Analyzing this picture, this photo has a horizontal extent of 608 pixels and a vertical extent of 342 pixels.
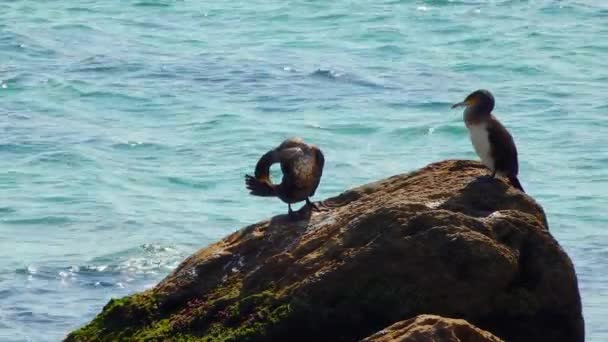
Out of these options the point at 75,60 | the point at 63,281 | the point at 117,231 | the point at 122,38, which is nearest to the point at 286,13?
the point at 122,38

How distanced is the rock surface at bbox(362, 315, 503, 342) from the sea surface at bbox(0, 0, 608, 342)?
449 centimetres

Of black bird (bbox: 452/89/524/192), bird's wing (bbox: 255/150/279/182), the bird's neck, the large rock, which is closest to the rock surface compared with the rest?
the large rock

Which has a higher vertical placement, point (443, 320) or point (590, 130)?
point (443, 320)

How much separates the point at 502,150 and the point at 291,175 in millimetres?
1331

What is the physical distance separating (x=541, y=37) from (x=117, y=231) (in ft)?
43.6

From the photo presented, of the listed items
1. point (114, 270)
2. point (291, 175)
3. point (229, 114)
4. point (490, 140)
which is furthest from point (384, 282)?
point (229, 114)

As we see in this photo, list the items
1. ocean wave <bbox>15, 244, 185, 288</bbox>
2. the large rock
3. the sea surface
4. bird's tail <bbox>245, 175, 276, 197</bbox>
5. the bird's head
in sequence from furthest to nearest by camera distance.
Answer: the sea surface
ocean wave <bbox>15, 244, 185, 288</bbox>
the bird's head
bird's tail <bbox>245, 175, 276, 197</bbox>
the large rock

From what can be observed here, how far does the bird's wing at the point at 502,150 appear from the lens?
8859 millimetres

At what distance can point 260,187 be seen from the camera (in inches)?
357

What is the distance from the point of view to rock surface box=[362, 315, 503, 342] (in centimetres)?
653

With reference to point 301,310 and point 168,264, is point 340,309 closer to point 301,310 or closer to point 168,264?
point 301,310

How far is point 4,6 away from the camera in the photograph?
30.9m

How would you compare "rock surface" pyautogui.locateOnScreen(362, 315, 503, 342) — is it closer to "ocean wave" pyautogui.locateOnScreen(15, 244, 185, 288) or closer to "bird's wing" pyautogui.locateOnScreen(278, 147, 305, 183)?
"bird's wing" pyautogui.locateOnScreen(278, 147, 305, 183)

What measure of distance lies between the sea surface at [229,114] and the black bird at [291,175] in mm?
3029
